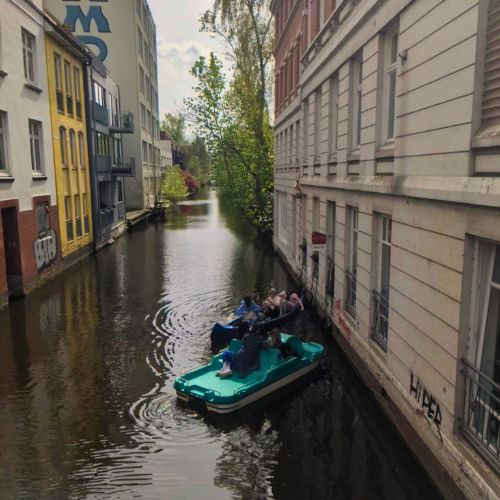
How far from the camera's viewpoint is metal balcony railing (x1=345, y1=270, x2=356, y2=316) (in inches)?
433

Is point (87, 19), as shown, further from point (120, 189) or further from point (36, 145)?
point (36, 145)

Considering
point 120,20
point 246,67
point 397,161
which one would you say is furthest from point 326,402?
point 120,20

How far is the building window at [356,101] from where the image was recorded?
1073 centimetres

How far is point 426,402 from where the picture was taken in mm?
6621

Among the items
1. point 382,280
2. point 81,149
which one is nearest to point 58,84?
point 81,149

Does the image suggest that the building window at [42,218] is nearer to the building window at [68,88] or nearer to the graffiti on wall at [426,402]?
the building window at [68,88]

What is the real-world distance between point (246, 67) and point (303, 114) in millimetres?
14336

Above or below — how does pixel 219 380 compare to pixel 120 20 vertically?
below

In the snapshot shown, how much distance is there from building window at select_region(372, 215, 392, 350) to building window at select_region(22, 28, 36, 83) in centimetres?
1480

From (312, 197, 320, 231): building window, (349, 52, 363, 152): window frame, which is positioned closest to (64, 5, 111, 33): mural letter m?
(312, 197, 320, 231): building window

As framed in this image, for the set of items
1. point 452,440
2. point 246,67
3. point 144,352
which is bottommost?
point 144,352

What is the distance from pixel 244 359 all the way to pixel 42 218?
12.9m

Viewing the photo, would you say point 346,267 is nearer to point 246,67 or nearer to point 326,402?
point 326,402

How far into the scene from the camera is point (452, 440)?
19.2ft
